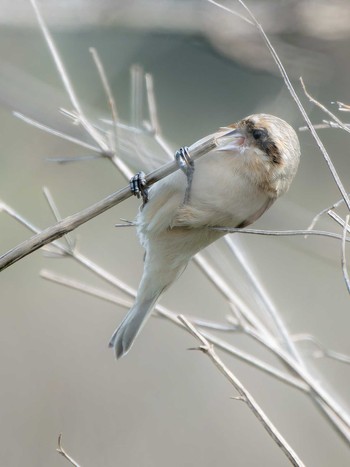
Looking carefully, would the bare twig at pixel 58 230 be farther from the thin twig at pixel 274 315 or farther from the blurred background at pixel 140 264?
the blurred background at pixel 140 264

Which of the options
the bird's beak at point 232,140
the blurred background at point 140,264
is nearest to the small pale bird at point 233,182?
the bird's beak at point 232,140

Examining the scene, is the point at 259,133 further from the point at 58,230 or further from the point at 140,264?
the point at 140,264

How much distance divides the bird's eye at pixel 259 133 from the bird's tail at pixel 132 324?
600mm

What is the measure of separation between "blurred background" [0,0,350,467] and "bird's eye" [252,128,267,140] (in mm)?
665

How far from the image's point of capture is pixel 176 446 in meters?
3.83

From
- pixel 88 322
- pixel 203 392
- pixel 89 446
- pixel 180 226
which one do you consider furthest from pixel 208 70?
pixel 180 226

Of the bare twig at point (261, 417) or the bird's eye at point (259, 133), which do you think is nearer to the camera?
the bare twig at point (261, 417)

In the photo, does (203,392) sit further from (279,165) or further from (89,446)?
(279,165)

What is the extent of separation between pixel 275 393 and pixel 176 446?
54 cm

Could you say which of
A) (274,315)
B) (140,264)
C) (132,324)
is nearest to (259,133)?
(274,315)

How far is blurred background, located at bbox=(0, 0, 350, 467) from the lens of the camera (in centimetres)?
319

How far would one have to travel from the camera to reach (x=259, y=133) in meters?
2.08

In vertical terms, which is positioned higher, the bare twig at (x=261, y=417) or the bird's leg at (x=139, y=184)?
the bird's leg at (x=139, y=184)

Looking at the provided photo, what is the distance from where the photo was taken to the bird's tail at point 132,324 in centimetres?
234
